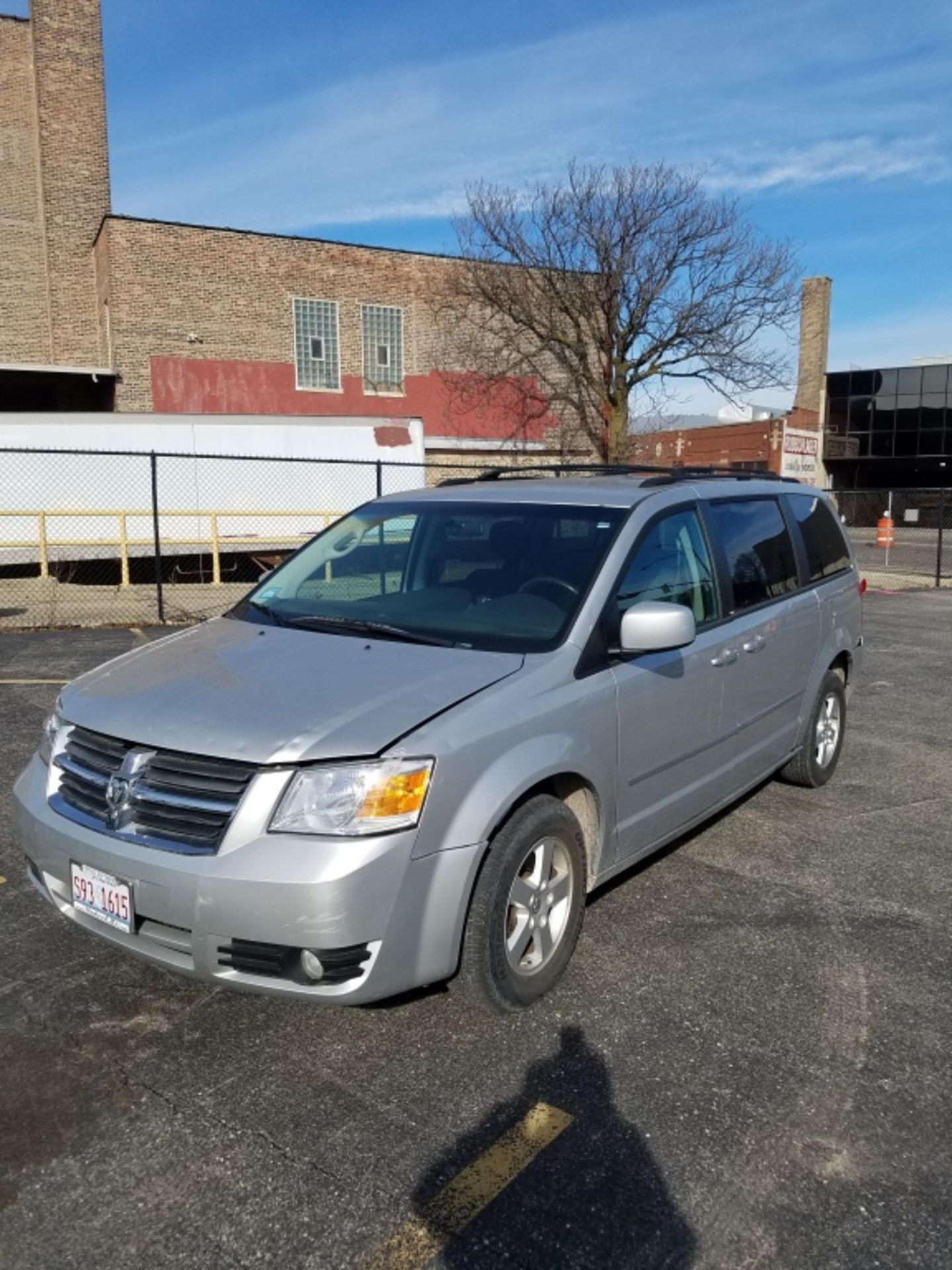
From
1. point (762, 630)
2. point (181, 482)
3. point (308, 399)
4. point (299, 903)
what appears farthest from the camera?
point (308, 399)

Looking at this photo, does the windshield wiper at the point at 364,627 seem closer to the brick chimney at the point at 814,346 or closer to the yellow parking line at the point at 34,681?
the yellow parking line at the point at 34,681

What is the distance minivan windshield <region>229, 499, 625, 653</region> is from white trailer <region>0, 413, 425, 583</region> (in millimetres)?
11099

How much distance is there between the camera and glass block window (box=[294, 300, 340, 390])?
26.5 m

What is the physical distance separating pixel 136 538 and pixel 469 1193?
1631 centimetres

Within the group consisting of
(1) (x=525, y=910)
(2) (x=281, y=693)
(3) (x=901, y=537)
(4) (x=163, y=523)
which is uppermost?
(2) (x=281, y=693)

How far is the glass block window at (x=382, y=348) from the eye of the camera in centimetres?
2750

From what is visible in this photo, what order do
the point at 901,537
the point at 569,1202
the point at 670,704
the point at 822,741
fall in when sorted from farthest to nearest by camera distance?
the point at 901,537, the point at 822,741, the point at 670,704, the point at 569,1202

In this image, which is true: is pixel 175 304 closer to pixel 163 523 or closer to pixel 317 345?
pixel 317 345

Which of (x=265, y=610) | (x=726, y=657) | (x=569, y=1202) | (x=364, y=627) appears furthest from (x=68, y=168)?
(x=569, y=1202)

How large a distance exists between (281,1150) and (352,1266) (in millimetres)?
438

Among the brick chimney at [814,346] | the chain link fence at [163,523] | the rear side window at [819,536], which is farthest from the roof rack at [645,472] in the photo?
the brick chimney at [814,346]

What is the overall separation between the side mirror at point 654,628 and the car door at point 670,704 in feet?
0.51

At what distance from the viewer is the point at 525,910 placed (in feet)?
10.3

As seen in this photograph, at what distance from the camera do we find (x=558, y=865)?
10.9 ft
